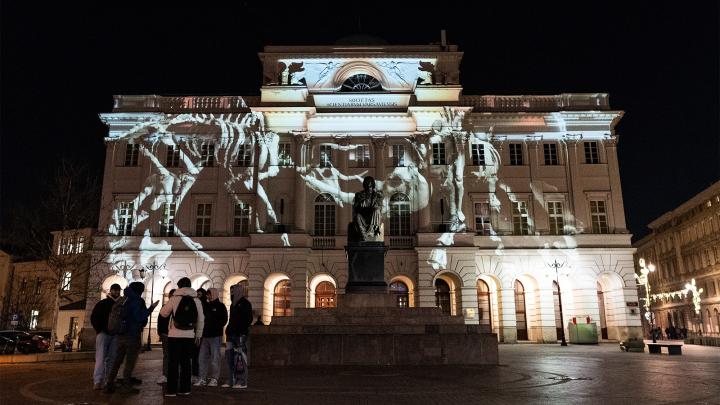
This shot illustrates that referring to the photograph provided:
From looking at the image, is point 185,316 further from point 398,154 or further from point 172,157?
point 172,157

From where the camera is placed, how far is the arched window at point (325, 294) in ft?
121

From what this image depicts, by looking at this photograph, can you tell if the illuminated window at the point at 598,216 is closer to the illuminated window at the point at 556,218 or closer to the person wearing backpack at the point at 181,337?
the illuminated window at the point at 556,218

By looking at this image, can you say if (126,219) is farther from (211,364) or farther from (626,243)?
(626,243)

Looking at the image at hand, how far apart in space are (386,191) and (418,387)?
1056 inches

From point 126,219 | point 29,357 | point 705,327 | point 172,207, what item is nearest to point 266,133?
point 172,207

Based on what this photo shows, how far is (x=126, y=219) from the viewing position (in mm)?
37281

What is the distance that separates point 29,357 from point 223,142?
2109 cm

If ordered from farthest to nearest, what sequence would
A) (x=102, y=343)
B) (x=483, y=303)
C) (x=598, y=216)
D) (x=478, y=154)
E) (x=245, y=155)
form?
(x=245, y=155), (x=478, y=154), (x=483, y=303), (x=598, y=216), (x=102, y=343)

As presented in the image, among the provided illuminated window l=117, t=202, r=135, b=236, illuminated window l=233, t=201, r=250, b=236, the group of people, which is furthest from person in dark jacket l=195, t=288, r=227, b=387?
illuminated window l=117, t=202, r=135, b=236

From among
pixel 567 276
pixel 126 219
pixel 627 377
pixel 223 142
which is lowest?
pixel 627 377

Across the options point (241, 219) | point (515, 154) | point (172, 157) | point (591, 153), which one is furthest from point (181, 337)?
point (591, 153)

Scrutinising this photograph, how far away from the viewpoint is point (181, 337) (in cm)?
915

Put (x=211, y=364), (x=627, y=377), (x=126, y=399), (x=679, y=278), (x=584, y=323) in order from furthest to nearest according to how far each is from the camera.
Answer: (x=679, y=278), (x=584, y=323), (x=627, y=377), (x=211, y=364), (x=126, y=399)

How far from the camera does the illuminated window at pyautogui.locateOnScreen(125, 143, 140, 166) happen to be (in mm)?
38250
